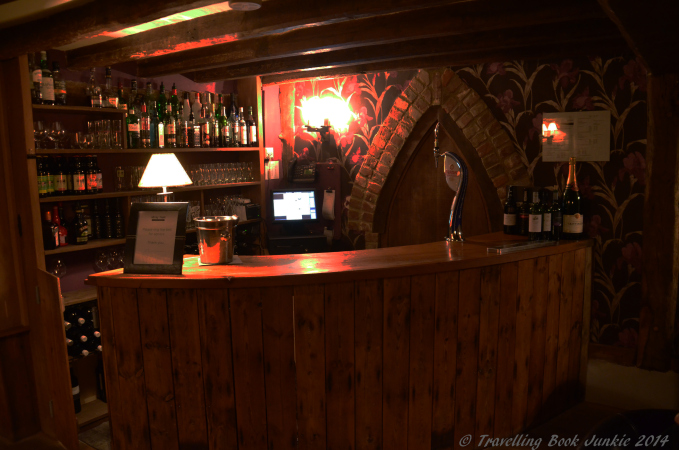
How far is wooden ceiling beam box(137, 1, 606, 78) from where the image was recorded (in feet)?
8.22

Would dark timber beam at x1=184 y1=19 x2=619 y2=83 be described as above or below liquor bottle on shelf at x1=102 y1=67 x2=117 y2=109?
above

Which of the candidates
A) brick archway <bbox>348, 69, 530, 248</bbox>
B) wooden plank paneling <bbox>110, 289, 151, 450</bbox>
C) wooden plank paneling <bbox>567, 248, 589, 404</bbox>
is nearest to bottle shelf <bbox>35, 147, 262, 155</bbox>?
brick archway <bbox>348, 69, 530, 248</bbox>

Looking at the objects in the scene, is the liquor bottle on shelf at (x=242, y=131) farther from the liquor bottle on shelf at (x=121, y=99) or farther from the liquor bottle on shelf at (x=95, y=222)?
the liquor bottle on shelf at (x=95, y=222)

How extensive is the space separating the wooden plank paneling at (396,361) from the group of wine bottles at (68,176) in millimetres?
2300

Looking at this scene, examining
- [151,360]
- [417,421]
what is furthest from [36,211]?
[417,421]

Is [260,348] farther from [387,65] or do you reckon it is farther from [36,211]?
[387,65]

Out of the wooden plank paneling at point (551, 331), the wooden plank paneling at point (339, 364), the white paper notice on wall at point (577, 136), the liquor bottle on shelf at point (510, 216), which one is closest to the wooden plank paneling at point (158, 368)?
the wooden plank paneling at point (339, 364)

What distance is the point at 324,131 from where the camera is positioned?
5.16 m

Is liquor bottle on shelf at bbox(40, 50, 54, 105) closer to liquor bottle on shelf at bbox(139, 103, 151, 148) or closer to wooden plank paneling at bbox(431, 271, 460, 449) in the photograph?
liquor bottle on shelf at bbox(139, 103, 151, 148)

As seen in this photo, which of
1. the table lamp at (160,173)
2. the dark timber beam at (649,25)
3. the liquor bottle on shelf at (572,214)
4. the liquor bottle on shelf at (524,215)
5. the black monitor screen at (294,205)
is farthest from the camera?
the black monitor screen at (294,205)

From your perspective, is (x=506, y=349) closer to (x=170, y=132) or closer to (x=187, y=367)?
(x=187, y=367)

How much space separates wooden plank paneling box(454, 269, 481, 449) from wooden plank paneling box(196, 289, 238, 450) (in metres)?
1.10

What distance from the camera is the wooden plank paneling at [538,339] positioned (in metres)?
2.70

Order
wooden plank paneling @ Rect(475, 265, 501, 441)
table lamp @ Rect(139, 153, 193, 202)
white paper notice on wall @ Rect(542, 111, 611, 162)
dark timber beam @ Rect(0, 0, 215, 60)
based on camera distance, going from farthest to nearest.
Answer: white paper notice on wall @ Rect(542, 111, 611, 162)
table lamp @ Rect(139, 153, 193, 202)
wooden plank paneling @ Rect(475, 265, 501, 441)
dark timber beam @ Rect(0, 0, 215, 60)
